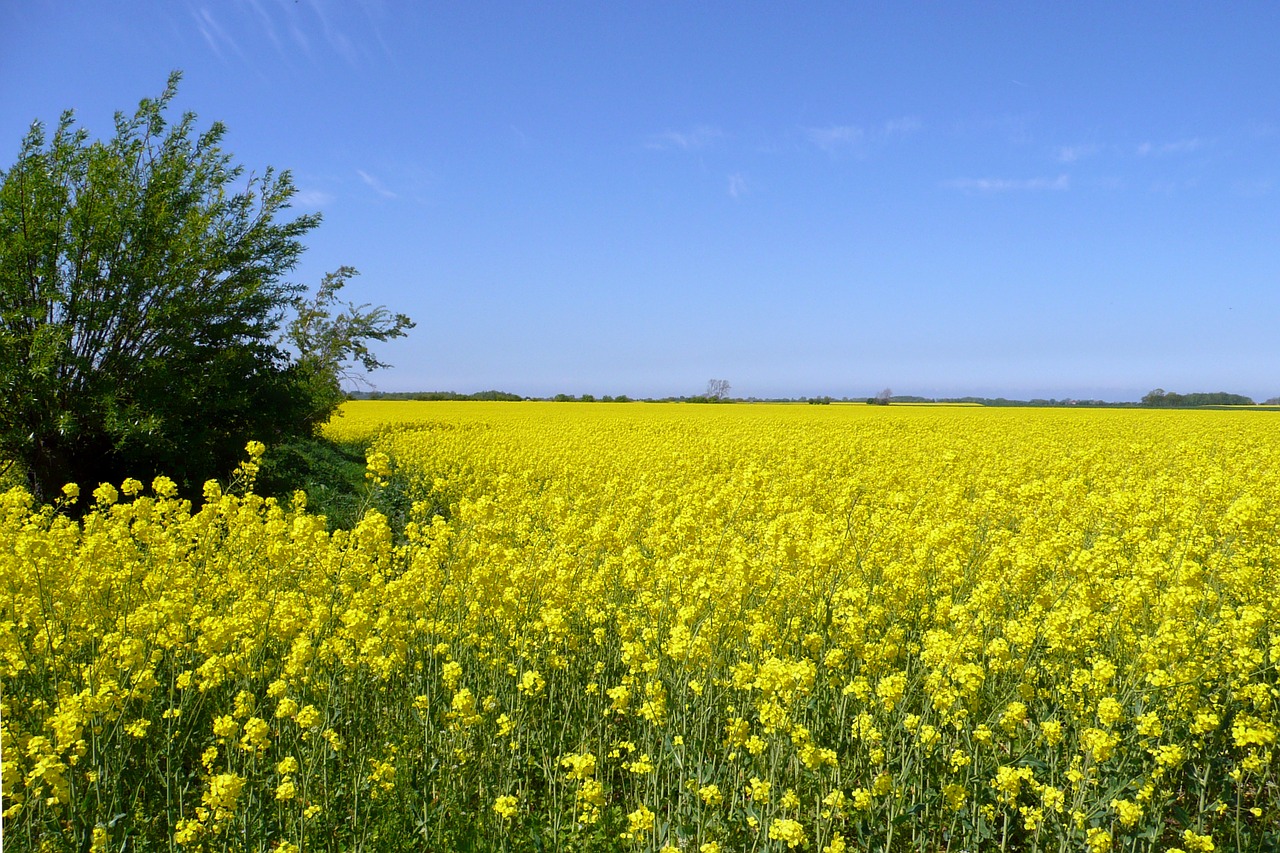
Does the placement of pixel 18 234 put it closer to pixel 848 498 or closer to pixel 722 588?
pixel 722 588

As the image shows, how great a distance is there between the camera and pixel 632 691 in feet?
16.4

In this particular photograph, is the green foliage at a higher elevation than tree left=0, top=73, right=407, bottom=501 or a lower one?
lower

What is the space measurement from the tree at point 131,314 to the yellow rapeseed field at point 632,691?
4483mm

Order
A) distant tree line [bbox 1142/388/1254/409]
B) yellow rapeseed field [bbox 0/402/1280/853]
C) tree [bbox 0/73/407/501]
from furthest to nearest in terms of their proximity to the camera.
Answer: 1. distant tree line [bbox 1142/388/1254/409]
2. tree [bbox 0/73/407/501]
3. yellow rapeseed field [bbox 0/402/1280/853]

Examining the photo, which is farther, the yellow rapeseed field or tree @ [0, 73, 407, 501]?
tree @ [0, 73, 407, 501]

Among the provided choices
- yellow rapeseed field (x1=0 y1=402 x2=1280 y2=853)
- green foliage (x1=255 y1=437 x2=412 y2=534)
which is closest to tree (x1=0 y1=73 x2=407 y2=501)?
green foliage (x1=255 y1=437 x2=412 y2=534)

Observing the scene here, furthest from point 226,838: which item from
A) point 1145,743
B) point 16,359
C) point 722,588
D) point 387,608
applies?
point 16,359

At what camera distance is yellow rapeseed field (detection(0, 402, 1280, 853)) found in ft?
Answer: 11.6

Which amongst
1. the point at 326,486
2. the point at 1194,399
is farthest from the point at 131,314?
the point at 1194,399

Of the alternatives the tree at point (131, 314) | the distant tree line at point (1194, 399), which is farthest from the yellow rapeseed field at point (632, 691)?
the distant tree line at point (1194, 399)

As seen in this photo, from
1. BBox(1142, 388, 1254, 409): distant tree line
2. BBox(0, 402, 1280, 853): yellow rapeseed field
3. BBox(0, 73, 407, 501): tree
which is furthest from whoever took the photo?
BBox(1142, 388, 1254, 409): distant tree line

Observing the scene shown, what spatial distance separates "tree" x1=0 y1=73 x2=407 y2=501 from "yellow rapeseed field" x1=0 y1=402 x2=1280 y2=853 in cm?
448

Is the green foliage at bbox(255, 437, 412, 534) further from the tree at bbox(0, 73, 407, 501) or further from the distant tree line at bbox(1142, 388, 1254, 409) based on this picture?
the distant tree line at bbox(1142, 388, 1254, 409)

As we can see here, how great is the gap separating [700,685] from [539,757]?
4.12 feet
